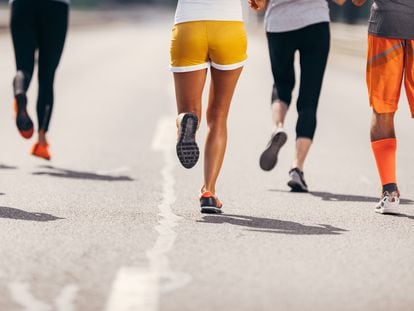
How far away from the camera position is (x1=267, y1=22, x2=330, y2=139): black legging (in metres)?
7.50

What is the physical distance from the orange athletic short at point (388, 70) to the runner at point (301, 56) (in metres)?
0.91

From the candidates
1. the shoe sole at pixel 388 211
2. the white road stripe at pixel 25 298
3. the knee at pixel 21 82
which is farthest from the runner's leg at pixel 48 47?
the white road stripe at pixel 25 298

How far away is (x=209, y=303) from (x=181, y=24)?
2653mm

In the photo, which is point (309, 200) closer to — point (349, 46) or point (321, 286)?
point (321, 286)

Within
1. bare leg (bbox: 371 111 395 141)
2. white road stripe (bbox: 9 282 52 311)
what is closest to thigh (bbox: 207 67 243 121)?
bare leg (bbox: 371 111 395 141)

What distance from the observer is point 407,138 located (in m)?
11.6

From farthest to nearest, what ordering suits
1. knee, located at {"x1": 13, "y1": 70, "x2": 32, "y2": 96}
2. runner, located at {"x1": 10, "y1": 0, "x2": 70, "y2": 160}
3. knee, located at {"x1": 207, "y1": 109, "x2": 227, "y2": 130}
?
runner, located at {"x1": 10, "y1": 0, "x2": 70, "y2": 160}, knee, located at {"x1": 13, "y1": 70, "x2": 32, "y2": 96}, knee, located at {"x1": 207, "y1": 109, "x2": 227, "y2": 130}

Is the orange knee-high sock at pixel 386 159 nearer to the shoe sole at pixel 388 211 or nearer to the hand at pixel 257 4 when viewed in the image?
the shoe sole at pixel 388 211

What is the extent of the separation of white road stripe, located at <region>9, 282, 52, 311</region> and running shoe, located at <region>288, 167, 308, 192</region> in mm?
3497

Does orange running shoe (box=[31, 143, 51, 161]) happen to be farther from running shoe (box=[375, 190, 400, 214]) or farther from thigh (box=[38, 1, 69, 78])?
running shoe (box=[375, 190, 400, 214])

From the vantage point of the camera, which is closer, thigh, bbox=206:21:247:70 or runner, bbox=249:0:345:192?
thigh, bbox=206:21:247:70

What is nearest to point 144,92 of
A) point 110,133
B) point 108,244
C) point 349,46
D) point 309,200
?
point 110,133

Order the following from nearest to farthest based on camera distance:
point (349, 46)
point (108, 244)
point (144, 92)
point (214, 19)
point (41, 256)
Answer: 1. point (41, 256)
2. point (108, 244)
3. point (214, 19)
4. point (144, 92)
5. point (349, 46)

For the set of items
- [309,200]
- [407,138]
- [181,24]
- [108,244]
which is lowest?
[407,138]
